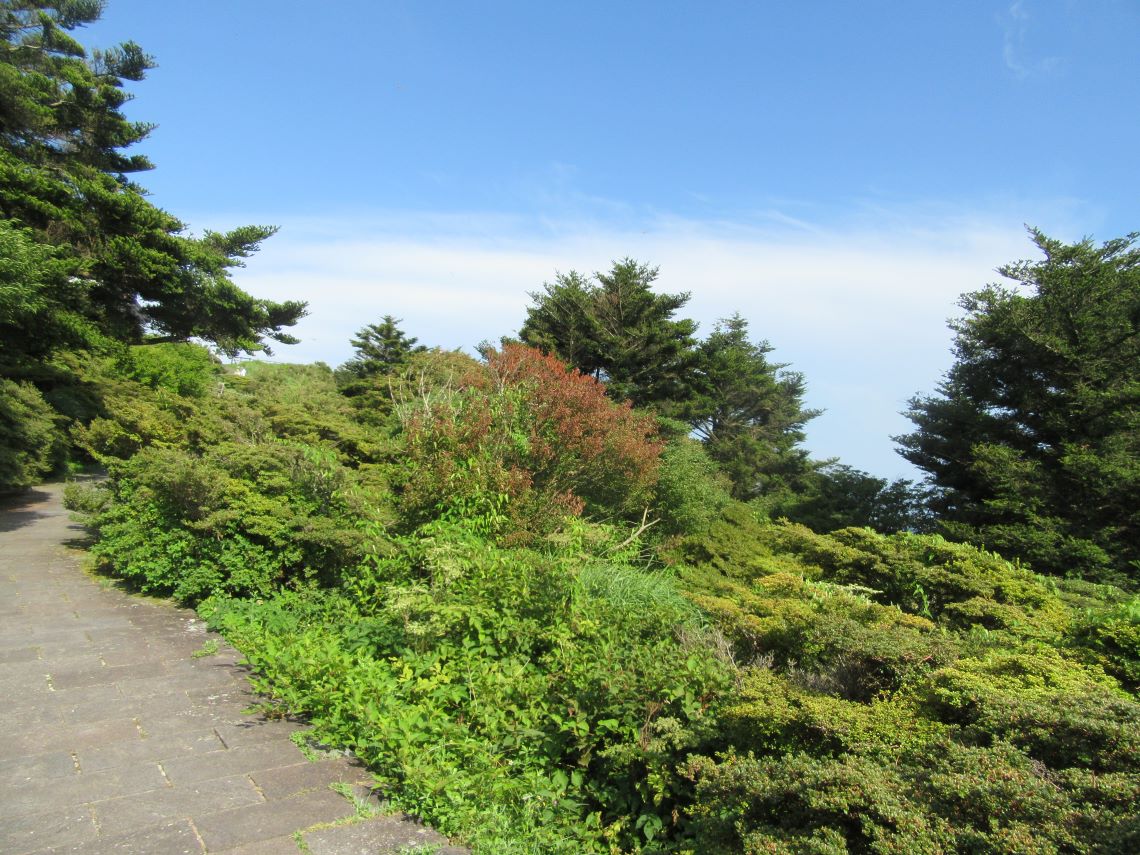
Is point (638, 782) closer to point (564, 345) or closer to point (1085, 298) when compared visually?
point (1085, 298)

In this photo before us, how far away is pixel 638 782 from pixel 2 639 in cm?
456

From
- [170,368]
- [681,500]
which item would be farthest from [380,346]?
[681,500]

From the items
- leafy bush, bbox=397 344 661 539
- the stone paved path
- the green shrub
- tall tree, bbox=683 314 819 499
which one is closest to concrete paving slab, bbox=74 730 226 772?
the stone paved path

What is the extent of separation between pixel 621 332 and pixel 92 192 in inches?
502

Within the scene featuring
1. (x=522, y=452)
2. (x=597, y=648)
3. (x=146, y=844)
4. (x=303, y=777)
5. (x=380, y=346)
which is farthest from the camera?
(x=380, y=346)

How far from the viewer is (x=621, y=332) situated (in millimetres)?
19359

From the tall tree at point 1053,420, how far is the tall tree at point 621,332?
24.5 feet

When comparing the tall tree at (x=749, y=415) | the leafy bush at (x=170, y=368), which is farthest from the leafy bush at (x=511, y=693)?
the tall tree at (x=749, y=415)

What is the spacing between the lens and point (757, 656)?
12.0ft

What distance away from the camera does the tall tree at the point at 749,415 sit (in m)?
25.6

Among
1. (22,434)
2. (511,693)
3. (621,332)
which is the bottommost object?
(511,693)

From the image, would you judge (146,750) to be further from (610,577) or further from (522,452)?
(522,452)

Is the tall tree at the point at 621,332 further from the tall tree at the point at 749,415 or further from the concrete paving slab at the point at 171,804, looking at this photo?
the concrete paving slab at the point at 171,804

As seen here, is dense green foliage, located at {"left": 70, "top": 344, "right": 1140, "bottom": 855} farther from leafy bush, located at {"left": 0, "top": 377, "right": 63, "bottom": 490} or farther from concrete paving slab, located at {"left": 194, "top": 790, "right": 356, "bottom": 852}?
leafy bush, located at {"left": 0, "top": 377, "right": 63, "bottom": 490}
